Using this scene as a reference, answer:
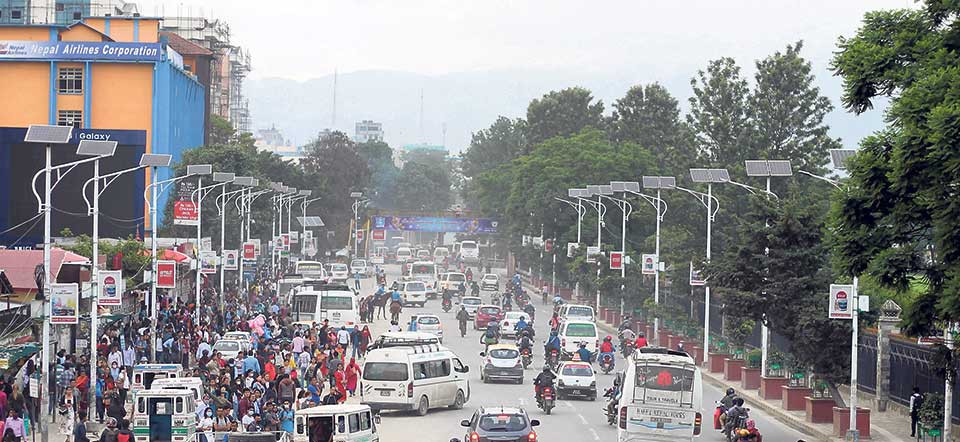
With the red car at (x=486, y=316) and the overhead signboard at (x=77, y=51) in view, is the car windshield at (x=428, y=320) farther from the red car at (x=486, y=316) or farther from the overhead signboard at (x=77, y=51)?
the overhead signboard at (x=77, y=51)

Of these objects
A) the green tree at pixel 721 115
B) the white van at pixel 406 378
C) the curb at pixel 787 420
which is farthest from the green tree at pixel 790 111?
the white van at pixel 406 378

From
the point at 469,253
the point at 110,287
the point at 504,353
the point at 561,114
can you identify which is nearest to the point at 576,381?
the point at 504,353

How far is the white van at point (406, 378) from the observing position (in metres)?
36.3

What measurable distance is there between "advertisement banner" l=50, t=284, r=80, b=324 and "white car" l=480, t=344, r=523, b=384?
1630 cm

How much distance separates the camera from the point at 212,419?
3134 centimetres

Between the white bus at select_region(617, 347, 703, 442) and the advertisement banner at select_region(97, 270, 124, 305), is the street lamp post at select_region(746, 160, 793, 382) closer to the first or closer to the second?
the white bus at select_region(617, 347, 703, 442)

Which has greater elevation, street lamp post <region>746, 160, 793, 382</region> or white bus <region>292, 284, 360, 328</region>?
street lamp post <region>746, 160, 793, 382</region>

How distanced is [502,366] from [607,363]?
650 centimetres

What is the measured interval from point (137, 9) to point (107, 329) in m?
112

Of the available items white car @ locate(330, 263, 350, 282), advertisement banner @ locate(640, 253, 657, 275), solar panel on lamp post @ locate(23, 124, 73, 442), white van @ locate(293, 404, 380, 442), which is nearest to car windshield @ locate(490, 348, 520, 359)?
solar panel on lamp post @ locate(23, 124, 73, 442)

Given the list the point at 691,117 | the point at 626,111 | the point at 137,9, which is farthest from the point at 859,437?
the point at 137,9

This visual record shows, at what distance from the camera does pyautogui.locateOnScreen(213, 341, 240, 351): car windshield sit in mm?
45062

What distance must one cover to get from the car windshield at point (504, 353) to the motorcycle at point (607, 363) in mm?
5708

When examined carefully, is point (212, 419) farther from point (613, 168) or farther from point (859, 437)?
point (613, 168)
